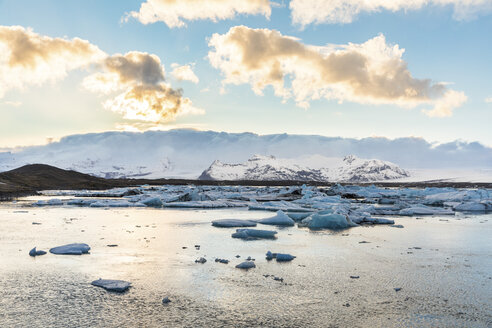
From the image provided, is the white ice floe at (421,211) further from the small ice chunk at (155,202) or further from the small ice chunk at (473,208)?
the small ice chunk at (155,202)

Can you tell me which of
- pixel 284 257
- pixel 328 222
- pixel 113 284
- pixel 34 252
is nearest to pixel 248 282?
pixel 284 257

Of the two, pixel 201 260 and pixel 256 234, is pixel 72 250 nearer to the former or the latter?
pixel 201 260

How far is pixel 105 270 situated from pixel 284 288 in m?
3.74

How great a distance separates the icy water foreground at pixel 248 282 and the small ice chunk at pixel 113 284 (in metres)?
0.15

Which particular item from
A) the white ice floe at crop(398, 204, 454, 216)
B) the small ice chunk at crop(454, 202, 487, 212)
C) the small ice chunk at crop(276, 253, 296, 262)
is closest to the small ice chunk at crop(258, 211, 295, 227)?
the small ice chunk at crop(276, 253, 296, 262)

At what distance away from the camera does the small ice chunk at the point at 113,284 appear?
6.77 m

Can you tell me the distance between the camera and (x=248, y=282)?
736 cm

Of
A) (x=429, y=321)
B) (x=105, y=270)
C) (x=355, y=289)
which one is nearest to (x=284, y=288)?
(x=355, y=289)

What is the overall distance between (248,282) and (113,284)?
94.4 inches

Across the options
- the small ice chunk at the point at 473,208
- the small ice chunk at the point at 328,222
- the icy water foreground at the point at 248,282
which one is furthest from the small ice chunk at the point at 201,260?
the small ice chunk at the point at 473,208

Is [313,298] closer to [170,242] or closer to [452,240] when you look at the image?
[170,242]

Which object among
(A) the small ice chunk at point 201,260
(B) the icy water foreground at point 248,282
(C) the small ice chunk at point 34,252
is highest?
(C) the small ice chunk at point 34,252

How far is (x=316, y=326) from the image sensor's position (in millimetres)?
5277

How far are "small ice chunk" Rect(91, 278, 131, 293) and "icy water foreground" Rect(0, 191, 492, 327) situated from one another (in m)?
0.15
